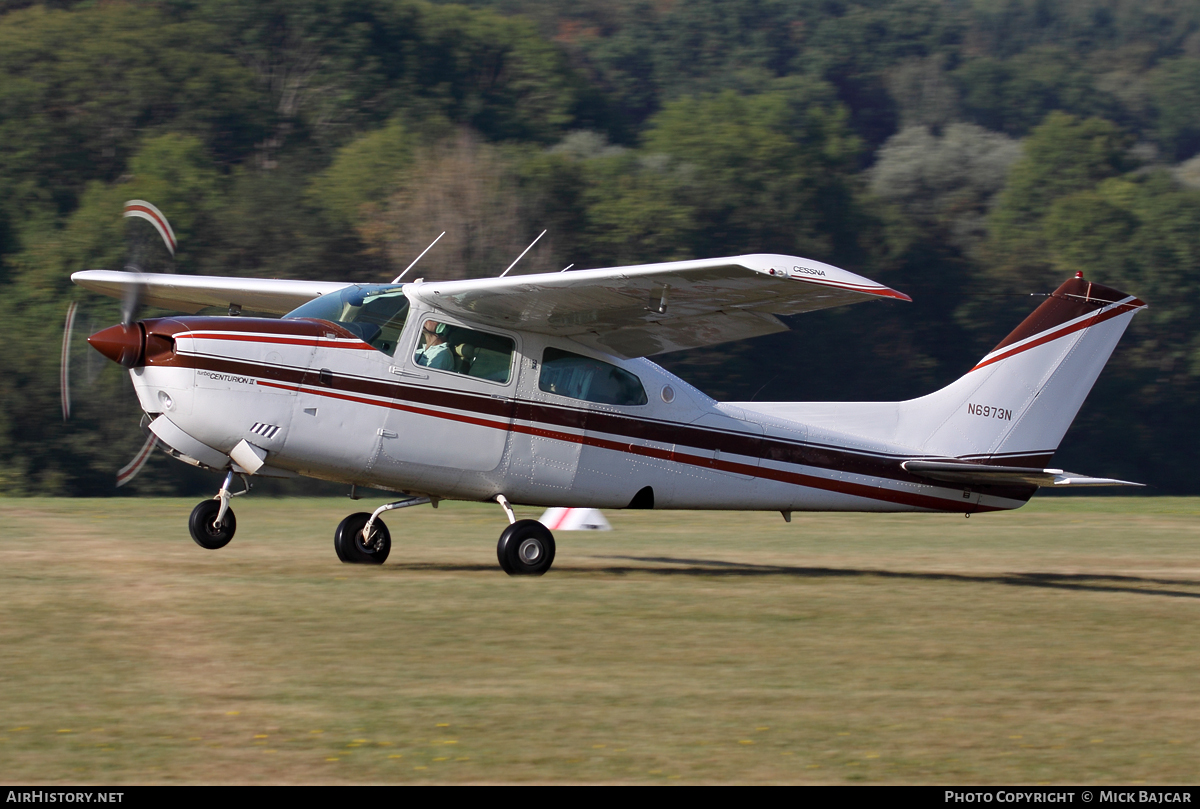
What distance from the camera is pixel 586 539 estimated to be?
14.9 m

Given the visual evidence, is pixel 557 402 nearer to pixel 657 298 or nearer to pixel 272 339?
pixel 657 298

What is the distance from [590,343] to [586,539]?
3949 mm

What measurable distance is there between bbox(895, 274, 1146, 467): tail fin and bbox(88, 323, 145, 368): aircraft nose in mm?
6757

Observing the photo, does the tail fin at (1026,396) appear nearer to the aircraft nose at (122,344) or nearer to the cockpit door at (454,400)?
the cockpit door at (454,400)

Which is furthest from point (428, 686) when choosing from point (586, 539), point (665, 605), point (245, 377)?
point (586, 539)

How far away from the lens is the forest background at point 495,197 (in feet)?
125

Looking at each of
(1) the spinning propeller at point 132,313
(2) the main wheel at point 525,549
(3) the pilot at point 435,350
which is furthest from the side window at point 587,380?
(1) the spinning propeller at point 132,313

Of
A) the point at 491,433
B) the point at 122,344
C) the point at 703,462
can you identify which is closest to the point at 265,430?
the point at 122,344

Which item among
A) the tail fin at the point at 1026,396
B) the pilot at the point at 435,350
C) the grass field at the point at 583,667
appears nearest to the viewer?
the grass field at the point at 583,667

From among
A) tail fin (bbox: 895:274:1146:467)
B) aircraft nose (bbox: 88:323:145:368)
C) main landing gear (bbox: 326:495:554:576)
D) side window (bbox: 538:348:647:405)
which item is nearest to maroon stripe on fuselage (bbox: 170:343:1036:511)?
side window (bbox: 538:348:647:405)

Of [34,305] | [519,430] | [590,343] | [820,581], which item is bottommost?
[34,305]

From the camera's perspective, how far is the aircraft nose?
32.3ft

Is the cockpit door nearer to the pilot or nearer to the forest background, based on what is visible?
the pilot

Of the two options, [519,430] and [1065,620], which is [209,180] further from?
[1065,620]
